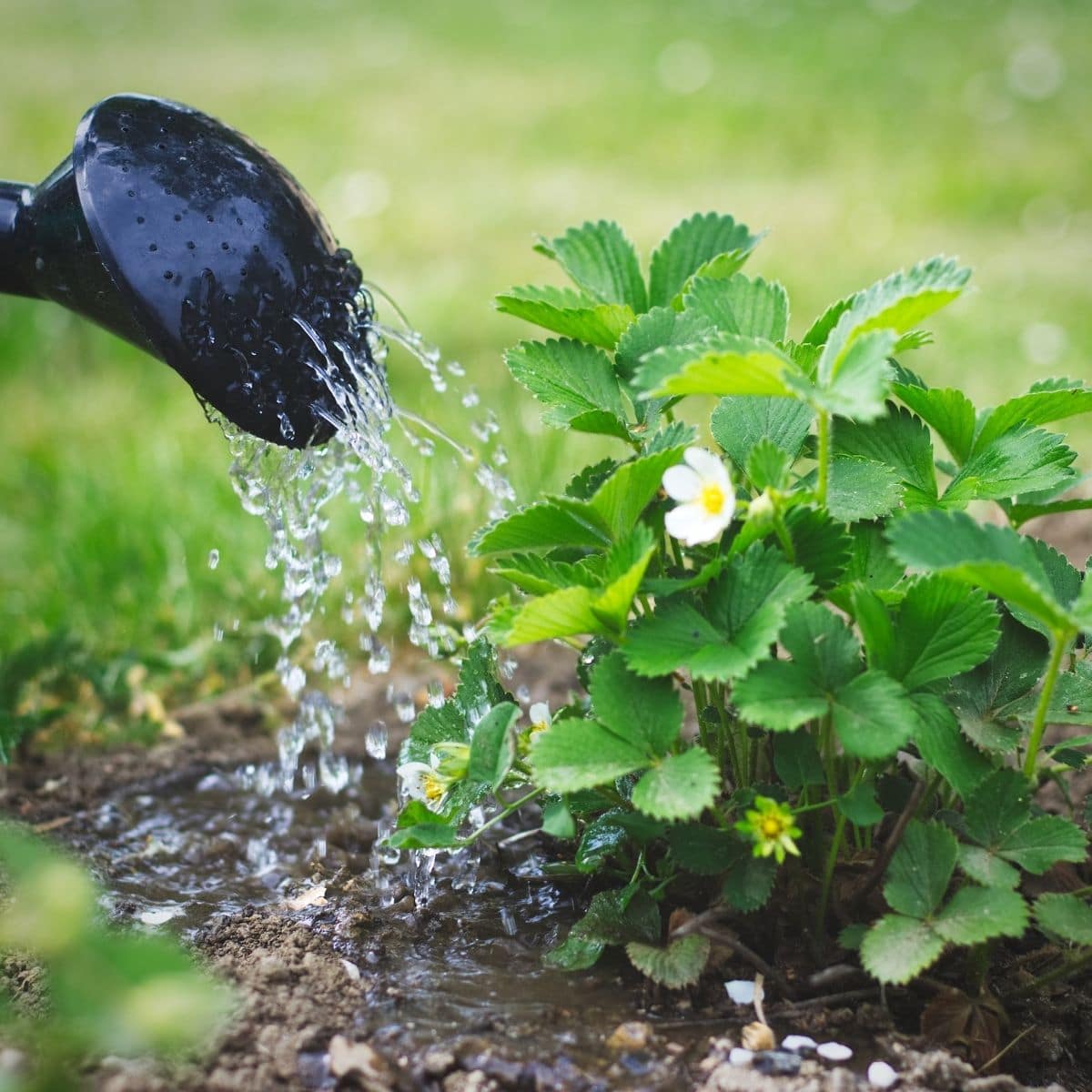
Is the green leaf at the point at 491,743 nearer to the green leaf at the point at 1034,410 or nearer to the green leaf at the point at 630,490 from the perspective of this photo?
the green leaf at the point at 630,490

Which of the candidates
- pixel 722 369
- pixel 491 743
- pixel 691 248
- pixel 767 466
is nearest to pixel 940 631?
pixel 767 466

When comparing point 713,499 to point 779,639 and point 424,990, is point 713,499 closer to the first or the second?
point 779,639

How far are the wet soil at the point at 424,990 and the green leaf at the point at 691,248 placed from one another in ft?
2.38

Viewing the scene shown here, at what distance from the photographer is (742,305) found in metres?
1.34

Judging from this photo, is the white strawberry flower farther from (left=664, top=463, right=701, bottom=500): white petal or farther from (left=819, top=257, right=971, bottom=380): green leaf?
(left=819, top=257, right=971, bottom=380): green leaf

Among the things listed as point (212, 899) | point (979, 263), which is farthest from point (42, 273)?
point (979, 263)

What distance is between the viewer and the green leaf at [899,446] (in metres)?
1.33

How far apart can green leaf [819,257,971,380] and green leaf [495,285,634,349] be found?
0.83 ft

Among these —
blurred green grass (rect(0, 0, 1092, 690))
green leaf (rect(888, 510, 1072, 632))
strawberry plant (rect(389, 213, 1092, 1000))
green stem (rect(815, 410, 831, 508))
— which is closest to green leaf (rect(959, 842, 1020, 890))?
strawberry plant (rect(389, 213, 1092, 1000))

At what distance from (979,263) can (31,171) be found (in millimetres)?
3705

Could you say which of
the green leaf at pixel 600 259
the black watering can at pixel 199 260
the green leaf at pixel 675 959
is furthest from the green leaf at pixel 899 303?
the black watering can at pixel 199 260

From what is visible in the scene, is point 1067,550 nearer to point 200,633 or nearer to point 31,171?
point 200,633

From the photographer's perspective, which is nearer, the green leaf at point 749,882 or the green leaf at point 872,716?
the green leaf at point 872,716

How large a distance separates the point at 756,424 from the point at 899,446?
0.16m
